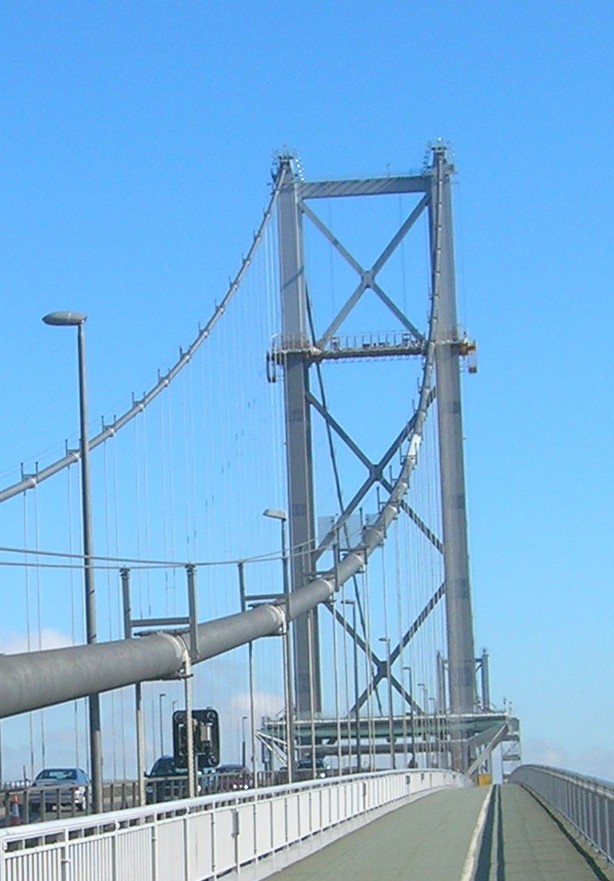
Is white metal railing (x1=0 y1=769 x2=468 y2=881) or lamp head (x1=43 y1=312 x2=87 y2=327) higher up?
lamp head (x1=43 y1=312 x2=87 y2=327)

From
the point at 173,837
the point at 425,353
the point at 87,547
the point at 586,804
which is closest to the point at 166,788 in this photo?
the point at 87,547

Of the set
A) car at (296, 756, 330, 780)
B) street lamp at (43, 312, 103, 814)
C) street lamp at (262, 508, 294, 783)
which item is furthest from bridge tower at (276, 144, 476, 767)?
street lamp at (43, 312, 103, 814)

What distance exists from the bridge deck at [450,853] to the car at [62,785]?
595 cm

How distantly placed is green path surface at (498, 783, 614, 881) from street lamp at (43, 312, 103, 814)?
193 inches

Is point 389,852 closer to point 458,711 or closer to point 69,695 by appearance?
point 69,695

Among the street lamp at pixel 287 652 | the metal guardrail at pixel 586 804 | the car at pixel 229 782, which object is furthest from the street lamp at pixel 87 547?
the car at pixel 229 782

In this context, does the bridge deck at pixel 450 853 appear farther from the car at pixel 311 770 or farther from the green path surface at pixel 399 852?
the car at pixel 311 770

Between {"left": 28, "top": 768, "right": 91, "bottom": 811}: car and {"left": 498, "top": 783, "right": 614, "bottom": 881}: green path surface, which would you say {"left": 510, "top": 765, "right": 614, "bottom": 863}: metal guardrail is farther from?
{"left": 28, "top": 768, "right": 91, "bottom": 811}: car

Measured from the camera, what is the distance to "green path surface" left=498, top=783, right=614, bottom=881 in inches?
851

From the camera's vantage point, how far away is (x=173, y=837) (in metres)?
19.0

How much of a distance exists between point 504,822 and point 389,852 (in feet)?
27.8

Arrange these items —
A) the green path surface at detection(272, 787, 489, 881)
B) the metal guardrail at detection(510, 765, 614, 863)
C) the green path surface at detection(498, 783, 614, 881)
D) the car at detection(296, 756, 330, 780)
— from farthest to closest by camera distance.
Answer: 1. the car at detection(296, 756, 330, 780)
2. the green path surface at detection(272, 787, 489, 881)
3. the metal guardrail at detection(510, 765, 614, 863)
4. the green path surface at detection(498, 783, 614, 881)

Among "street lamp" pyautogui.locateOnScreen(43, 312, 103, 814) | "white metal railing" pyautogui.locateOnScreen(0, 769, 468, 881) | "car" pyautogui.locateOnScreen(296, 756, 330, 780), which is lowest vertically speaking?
"car" pyautogui.locateOnScreen(296, 756, 330, 780)

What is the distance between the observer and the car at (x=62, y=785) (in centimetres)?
3920
